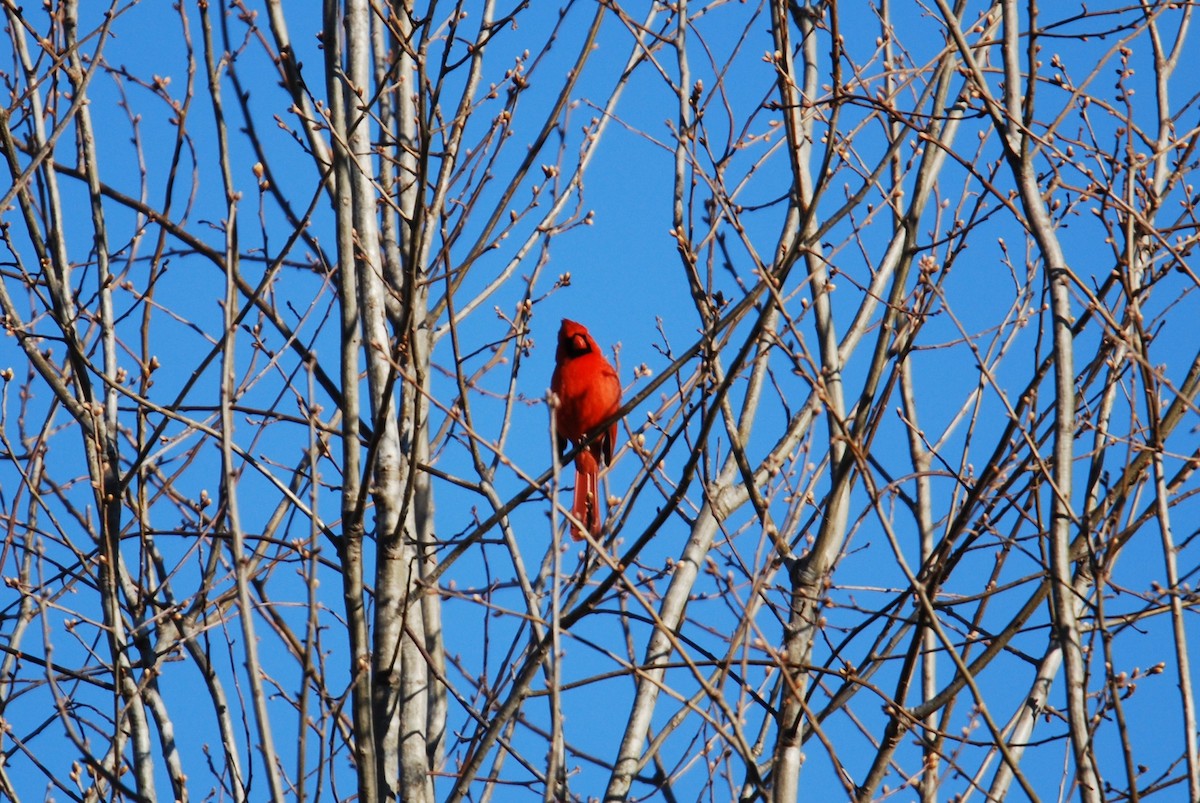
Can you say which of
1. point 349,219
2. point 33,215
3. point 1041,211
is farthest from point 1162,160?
point 33,215

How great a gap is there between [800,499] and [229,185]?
5.90 ft

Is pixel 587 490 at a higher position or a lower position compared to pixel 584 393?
lower

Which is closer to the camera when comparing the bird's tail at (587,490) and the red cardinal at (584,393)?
the bird's tail at (587,490)

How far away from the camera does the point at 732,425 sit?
348 centimetres

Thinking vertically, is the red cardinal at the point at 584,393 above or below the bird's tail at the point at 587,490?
above

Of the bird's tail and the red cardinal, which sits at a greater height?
the red cardinal

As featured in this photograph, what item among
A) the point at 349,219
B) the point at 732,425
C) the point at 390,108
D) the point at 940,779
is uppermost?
the point at 390,108

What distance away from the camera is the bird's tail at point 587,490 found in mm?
4742

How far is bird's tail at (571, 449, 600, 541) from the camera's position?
187 inches

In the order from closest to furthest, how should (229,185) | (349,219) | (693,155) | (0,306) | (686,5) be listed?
(229,185) < (349,219) < (693,155) < (0,306) < (686,5)

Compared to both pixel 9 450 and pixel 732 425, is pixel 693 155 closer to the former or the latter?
pixel 732 425

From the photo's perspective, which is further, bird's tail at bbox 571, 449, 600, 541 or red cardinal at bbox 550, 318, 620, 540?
red cardinal at bbox 550, 318, 620, 540

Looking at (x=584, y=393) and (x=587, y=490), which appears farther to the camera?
(x=584, y=393)

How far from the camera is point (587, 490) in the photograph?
502 centimetres
